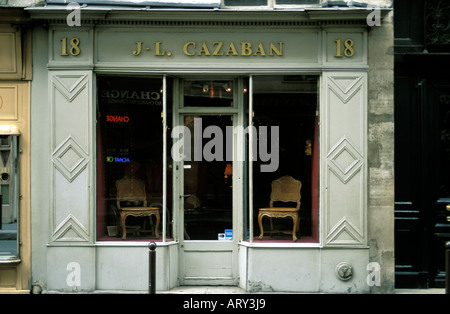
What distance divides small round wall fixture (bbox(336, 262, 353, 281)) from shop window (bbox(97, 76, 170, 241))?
113 inches

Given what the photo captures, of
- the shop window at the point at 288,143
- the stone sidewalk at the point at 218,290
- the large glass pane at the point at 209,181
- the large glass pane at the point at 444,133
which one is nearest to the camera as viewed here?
the stone sidewalk at the point at 218,290

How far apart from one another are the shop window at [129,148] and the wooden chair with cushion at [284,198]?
1741mm

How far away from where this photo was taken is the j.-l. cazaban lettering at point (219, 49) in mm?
9086

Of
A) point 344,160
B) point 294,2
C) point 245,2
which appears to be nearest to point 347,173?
point 344,160

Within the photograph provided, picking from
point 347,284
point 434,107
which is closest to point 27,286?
point 347,284

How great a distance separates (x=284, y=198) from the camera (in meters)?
9.41

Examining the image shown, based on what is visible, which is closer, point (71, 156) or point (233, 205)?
point (71, 156)

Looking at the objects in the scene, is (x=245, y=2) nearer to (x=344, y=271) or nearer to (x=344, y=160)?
(x=344, y=160)

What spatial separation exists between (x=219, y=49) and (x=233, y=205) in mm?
2516

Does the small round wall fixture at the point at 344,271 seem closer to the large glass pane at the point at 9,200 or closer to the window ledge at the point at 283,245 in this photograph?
the window ledge at the point at 283,245

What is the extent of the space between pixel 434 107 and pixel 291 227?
118 inches

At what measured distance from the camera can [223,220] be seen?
957 cm

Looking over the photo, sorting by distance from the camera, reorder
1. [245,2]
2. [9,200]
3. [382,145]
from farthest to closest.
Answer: [245,2] < [382,145] < [9,200]

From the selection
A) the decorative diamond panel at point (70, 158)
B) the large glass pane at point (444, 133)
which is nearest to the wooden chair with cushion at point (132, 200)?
the decorative diamond panel at point (70, 158)
